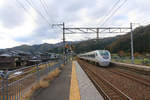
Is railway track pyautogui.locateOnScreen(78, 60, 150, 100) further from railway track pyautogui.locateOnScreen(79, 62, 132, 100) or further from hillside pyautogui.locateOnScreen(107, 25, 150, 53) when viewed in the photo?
hillside pyautogui.locateOnScreen(107, 25, 150, 53)

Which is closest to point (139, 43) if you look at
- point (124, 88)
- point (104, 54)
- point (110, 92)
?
point (104, 54)

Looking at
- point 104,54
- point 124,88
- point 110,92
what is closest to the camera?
point 110,92

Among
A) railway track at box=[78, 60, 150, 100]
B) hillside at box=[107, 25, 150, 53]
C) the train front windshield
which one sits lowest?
railway track at box=[78, 60, 150, 100]

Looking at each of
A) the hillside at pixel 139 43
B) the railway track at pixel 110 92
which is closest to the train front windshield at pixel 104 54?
the railway track at pixel 110 92

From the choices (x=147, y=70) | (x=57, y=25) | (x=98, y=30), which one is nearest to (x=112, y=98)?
(x=147, y=70)

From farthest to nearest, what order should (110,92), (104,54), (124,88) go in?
(104,54) < (124,88) < (110,92)

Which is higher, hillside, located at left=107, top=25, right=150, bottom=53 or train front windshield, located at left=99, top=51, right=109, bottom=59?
hillside, located at left=107, top=25, right=150, bottom=53

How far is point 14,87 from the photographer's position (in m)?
4.82

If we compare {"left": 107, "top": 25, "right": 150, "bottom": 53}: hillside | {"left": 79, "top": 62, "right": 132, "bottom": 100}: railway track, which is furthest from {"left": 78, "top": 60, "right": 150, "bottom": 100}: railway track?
{"left": 107, "top": 25, "right": 150, "bottom": 53}: hillside

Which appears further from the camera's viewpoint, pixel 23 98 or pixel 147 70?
pixel 147 70

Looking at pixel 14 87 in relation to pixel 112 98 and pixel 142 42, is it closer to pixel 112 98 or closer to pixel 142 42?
pixel 112 98

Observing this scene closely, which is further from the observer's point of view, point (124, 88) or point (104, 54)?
point (104, 54)

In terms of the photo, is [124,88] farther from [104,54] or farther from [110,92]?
[104,54]

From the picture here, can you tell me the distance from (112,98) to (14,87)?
4059 millimetres
